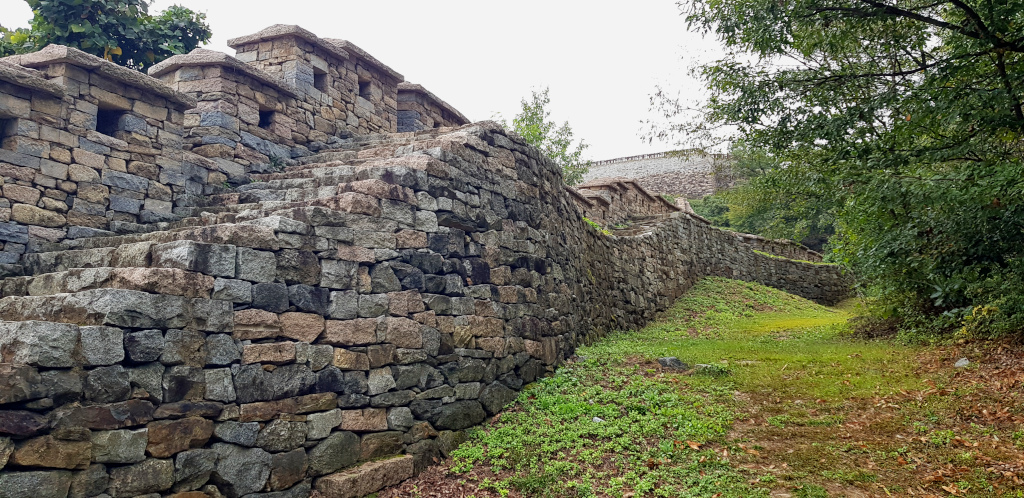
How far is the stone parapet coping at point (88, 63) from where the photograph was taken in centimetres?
595

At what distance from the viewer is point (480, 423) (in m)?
6.61

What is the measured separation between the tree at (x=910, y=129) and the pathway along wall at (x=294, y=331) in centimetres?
332

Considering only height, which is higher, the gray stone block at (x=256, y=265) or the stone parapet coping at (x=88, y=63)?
the stone parapet coping at (x=88, y=63)

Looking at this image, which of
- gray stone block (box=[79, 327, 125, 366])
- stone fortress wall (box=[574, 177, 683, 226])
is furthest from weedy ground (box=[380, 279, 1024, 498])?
stone fortress wall (box=[574, 177, 683, 226])

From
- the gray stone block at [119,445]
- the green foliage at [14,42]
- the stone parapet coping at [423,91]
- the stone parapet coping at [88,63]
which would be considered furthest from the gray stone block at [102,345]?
the green foliage at [14,42]

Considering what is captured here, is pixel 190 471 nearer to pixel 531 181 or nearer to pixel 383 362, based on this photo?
pixel 383 362

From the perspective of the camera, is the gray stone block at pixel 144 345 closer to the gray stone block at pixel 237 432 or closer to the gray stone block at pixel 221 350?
the gray stone block at pixel 221 350

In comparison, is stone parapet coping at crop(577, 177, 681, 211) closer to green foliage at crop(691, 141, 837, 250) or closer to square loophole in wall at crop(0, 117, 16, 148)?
green foliage at crop(691, 141, 837, 250)

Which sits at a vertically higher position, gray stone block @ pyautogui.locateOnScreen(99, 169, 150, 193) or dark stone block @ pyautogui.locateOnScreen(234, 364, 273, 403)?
gray stone block @ pyautogui.locateOnScreen(99, 169, 150, 193)

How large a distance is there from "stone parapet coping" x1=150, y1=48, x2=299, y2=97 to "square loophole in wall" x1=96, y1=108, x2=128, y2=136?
148 centimetres

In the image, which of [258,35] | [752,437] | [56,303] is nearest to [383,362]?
[56,303]

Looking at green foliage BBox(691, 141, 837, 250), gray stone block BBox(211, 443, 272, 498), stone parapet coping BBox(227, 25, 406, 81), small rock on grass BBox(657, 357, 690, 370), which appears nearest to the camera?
gray stone block BBox(211, 443, 272, 498)

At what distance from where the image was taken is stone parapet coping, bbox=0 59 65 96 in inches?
213

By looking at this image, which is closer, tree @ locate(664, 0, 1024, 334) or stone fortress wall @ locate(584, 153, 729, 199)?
tree @ locate(664, 0, 1024, 334)
